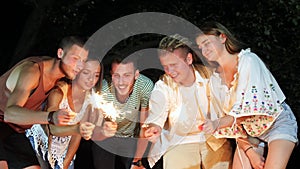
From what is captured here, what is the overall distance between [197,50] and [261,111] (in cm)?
73

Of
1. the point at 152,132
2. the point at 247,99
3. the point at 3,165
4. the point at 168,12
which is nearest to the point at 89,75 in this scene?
the point at 152,132

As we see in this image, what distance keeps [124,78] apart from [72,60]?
45 cm

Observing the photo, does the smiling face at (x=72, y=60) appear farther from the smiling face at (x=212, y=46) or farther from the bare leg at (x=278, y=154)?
the bare leg at (x=278, y=154)

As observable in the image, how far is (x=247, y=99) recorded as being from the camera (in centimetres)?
365

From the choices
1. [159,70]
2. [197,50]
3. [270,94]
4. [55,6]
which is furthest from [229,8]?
[270,94]

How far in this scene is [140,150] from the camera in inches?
170

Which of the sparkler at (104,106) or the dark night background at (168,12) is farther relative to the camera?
the dark night background at (168,12)

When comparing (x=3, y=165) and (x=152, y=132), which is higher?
(x=152, y=132)

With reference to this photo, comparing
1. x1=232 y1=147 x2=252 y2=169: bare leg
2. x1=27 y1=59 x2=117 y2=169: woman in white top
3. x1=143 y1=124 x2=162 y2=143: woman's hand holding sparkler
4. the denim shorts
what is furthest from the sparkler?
the denim shorts

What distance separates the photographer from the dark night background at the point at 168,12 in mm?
6125

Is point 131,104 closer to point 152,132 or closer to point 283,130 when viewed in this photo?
point 152,132

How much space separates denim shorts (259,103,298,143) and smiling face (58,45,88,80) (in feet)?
4.20

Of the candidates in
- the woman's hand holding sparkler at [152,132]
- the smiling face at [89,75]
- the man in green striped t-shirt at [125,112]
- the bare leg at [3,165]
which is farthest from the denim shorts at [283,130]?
the bare leg at [3,165]

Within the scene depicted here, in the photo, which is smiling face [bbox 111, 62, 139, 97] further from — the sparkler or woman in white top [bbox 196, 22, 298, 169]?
woman in white top [bbox 196, 22, 298, 169]
